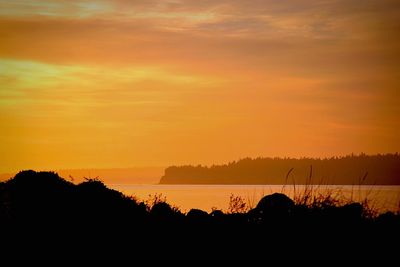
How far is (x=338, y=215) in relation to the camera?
49.9 feet

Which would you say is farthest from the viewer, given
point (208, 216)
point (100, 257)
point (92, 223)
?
point (208, 216)

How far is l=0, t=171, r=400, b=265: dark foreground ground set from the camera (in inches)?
542

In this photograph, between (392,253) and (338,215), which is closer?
(392,253)

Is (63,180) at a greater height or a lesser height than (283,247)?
greater

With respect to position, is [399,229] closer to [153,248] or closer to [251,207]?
[251,207]

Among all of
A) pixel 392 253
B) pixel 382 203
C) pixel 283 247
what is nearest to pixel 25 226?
pixel 283 247

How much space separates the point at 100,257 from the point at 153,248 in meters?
1.28

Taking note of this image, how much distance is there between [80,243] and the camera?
13.8 m

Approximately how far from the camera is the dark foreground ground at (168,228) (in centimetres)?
1377

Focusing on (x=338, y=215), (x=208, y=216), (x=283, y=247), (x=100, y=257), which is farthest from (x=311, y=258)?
(x=100, y=257)

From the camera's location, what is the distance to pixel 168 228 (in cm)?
1484

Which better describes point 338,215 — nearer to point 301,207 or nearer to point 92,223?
point 301,207

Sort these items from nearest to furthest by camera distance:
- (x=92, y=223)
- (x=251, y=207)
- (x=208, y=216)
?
1. (x=92, y=223)
2. (x=208, y=216)
3. (x=251, y=207)

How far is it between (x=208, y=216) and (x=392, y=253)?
15.2 feet
